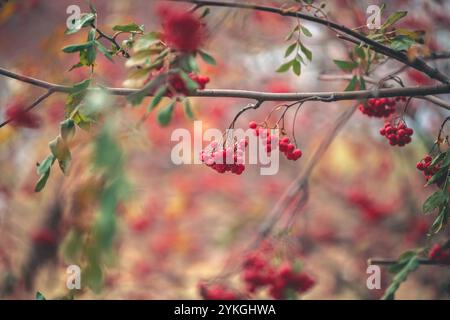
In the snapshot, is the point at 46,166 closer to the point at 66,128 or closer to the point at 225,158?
the point at 66,128

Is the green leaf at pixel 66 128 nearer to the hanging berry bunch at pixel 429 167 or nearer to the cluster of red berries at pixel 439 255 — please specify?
the hanging berry bunch at pixel 429 167

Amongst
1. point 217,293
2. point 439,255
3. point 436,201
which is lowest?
point 217,293

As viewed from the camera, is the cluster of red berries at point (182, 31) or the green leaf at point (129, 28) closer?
the cluster of red berries at point (182, 31)

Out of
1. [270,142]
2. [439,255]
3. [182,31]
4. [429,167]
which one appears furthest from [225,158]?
[439,255]

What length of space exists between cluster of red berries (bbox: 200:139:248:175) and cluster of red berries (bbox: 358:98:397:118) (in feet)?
1.77

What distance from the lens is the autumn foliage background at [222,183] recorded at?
3406 mm

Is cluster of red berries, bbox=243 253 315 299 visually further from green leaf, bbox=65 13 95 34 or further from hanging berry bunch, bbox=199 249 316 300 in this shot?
green leaf, bbox=65 13 95 34

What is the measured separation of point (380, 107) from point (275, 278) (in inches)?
35.7

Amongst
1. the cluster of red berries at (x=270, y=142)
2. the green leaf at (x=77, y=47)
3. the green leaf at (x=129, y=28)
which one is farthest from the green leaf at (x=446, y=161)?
the green leaf at (x=77, y=47)

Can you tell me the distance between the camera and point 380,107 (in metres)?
1.70

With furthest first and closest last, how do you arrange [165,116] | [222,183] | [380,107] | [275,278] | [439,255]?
[222,183] → [275,278] → [439,255] → [380,107] → [165,116]

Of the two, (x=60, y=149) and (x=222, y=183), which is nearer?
(x=60, y=149)

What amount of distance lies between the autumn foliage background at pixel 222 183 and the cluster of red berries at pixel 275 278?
11 centimetres

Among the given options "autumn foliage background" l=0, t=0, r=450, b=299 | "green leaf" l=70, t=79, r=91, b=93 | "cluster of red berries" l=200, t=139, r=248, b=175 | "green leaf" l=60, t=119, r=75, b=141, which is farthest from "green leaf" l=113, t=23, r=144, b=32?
"autumn foliage background" l=0, t=0, r=450, b=299
